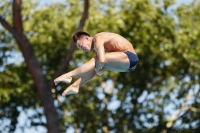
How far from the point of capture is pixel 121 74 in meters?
23.1

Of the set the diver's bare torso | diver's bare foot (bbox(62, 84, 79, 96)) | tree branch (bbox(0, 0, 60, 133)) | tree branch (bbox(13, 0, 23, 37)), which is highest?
tree branch (bbox(13, 0, 23, 37))

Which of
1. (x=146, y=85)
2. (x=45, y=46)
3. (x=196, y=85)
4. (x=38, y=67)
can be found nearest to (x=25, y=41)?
(x=38, y=67)

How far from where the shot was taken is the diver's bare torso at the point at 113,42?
7.89 m

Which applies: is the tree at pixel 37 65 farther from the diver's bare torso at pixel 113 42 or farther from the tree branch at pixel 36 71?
the diver's bare torso at pixel 113 42

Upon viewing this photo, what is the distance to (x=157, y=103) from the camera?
78.0 ft

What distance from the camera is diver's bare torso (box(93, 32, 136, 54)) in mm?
7892

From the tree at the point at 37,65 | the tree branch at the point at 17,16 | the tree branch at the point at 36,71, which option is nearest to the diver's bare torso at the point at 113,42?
the tree at the point at 37,65

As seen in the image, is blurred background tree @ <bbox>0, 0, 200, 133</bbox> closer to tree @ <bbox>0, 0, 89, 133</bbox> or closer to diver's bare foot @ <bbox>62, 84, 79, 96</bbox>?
tree @ <bbox>0, 0, 89, 133</bbox>

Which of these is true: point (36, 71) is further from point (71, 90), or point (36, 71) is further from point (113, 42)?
point (113, 42)

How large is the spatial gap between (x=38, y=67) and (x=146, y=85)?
5795 millimetres

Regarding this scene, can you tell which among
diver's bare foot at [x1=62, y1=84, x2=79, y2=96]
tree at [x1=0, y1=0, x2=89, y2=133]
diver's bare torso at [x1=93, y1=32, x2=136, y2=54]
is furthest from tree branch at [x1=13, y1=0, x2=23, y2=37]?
diver's bare torso at [x1=93, y1=32, x2=136, y2=54]

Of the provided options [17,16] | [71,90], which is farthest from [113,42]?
[17,16]

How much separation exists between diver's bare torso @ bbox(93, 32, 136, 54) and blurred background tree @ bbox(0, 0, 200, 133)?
13.4 metres

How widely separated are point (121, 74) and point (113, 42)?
1510 centimetres
